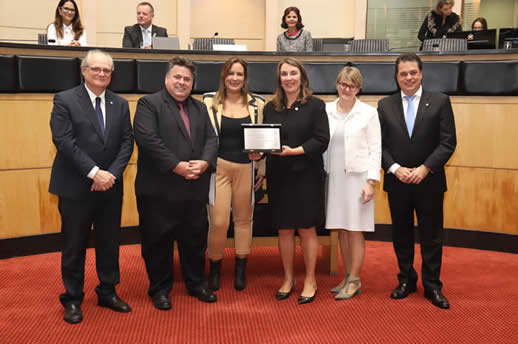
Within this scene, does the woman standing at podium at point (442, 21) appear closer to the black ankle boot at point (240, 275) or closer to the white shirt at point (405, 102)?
the white shirt at point (405, 102)

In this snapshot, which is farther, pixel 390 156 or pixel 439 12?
pixel 439 12

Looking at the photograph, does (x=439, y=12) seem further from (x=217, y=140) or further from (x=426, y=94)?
(x=217, y=140)

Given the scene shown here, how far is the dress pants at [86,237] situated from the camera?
292 centimetres

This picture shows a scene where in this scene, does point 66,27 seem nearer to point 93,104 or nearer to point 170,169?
point 93,104

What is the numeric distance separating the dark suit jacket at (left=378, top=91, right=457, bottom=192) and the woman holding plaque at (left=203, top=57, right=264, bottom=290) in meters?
0.83

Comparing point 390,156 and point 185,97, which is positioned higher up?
point 185,97

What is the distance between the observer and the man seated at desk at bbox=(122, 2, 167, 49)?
5.51m

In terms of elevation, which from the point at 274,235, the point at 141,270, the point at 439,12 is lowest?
the point at 141,270

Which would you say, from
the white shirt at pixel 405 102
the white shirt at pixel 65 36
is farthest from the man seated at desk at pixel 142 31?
the white shirt at pixel 405 102

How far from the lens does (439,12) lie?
19.8 feet

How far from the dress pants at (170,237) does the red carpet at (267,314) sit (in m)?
0.15

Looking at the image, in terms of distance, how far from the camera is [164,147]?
117 inches

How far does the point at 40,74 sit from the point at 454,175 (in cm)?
357

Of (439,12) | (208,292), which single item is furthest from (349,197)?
(439,12)
